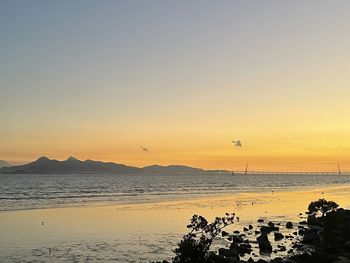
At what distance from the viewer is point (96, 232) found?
5256cm

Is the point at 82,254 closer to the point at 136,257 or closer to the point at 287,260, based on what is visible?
the point at 136,257

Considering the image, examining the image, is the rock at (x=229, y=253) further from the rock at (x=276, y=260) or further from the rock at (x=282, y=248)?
the rock at (x=282, y=248)

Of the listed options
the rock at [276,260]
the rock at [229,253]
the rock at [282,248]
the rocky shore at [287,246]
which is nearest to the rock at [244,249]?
the rocky shore at [287,246]

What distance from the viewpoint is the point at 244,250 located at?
41.1 meters

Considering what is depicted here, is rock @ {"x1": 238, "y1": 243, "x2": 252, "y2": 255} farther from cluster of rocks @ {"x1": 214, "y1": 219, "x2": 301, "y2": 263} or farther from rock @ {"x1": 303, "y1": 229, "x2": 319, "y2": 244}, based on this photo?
rock @ {"x1": 303, "y1": 229, "x2": 319, "y2": 244}

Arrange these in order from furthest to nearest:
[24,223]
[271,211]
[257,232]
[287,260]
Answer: [271,211] → [24,223] → [257,232] → [287,260]

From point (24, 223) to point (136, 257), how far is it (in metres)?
25.3

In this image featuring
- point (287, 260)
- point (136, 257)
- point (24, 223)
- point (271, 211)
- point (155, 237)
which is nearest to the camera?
point (287, 260)

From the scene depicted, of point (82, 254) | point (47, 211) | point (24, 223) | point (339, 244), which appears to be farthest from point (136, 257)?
point (47, 211)

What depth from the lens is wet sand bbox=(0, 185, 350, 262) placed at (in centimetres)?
3938

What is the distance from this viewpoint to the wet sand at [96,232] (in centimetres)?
3938

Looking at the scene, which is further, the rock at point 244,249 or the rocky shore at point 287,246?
the rock at point 244,249

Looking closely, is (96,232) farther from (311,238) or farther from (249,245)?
(311,238)

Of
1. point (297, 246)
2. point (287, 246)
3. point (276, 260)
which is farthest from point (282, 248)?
point (276, 260)
